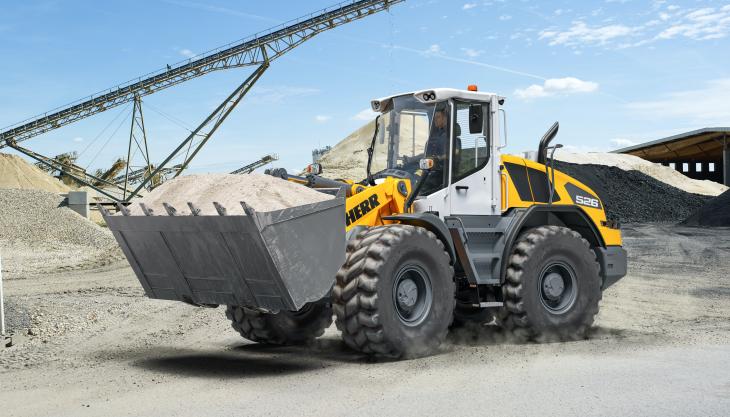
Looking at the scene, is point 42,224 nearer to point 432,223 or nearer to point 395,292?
point 432,223

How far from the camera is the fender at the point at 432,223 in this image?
7.02m

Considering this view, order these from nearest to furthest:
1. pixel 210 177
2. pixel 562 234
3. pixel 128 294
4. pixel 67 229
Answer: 1. pixel 210 177
2. pixel 562 234
3. pixel 128 294
4. pixel 67 229

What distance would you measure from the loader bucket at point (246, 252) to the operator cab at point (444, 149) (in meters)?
1.46

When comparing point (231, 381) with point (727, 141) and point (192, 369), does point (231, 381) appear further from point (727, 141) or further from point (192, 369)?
point (727, 141)

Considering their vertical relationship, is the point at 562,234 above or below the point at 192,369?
above

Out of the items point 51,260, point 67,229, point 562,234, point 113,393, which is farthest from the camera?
point 67,229

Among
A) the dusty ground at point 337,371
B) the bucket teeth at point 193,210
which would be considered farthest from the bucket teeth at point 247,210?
the dusty ground at point 337,371

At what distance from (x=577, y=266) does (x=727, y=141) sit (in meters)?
40.9

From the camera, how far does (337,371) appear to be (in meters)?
6.58

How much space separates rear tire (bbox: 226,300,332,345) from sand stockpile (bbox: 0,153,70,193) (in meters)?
31.7

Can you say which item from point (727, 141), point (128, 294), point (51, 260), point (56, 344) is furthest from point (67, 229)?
point (727, 141)

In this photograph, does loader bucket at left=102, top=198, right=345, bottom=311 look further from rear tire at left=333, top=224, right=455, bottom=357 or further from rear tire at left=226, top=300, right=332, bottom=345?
rear tire at left=226, top=300, right=332, bottom=345

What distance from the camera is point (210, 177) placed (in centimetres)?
691

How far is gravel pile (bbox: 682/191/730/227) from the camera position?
25692mm
